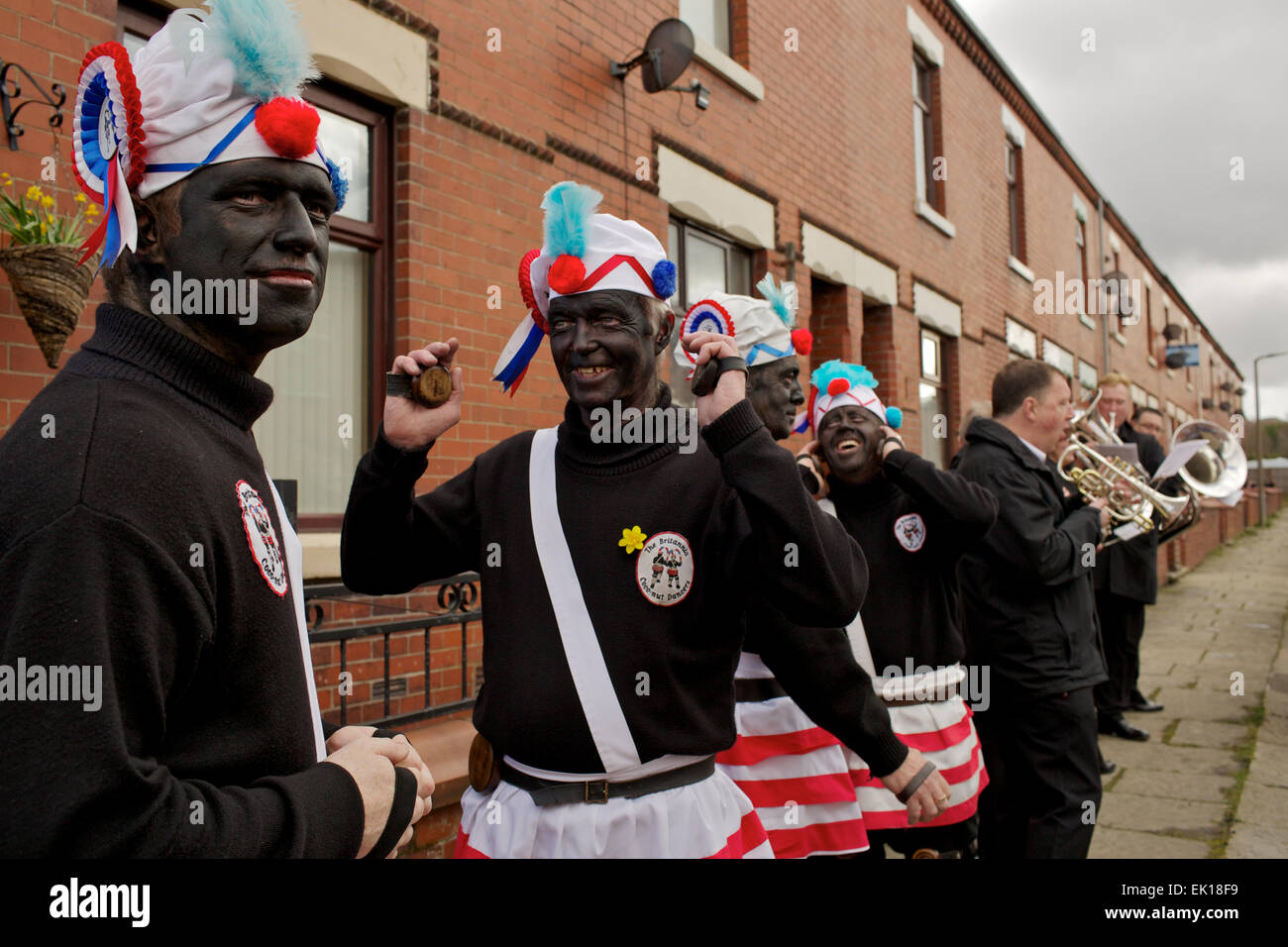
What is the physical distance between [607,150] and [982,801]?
167 inches

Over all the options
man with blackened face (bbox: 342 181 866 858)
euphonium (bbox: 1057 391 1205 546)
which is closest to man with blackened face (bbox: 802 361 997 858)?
man with blackened face (bbox: 342 181 866 858)

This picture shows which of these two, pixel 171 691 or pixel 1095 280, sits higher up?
pixel 1095 280

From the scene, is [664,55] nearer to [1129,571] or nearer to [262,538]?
[1129,571]

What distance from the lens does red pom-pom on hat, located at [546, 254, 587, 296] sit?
2125 millimetres

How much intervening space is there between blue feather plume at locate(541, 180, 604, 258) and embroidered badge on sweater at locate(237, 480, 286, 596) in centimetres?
109

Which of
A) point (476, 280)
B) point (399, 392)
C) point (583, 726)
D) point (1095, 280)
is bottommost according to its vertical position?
point (583, 726)

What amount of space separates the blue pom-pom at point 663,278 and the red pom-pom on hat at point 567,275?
0.18 meters

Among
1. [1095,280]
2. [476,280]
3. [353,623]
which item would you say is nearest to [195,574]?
[353,623]

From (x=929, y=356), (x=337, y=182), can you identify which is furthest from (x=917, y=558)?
(x=929, y=356)

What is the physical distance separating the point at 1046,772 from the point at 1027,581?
0.76 m

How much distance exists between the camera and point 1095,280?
18375 mm

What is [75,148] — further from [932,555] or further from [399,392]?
[932,555]

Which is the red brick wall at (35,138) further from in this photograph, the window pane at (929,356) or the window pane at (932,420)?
the window pane at (929,356)
